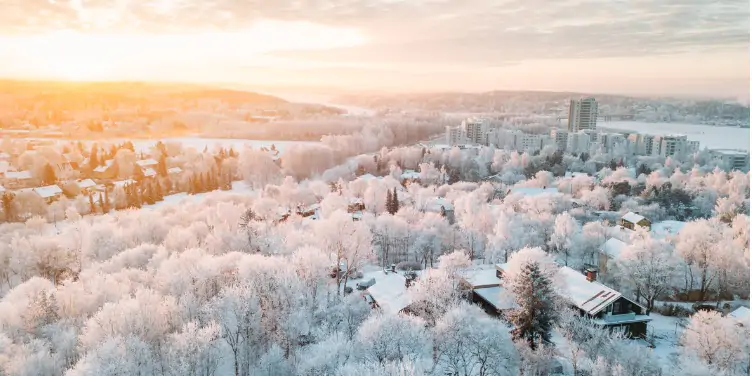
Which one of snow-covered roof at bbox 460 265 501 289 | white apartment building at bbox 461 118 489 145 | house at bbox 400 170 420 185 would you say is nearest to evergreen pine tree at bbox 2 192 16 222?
snow-covered roof at bbox 460 265 501 289

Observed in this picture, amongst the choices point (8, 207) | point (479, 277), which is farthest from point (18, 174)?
point (479, 277)

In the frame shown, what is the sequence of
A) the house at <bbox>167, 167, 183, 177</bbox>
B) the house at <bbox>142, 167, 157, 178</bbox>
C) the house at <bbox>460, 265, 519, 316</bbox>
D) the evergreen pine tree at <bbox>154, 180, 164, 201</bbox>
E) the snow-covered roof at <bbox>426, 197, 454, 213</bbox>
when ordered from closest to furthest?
the house at <bbox>460, 265, 519, 316</bbox>
the snow-covered roof at <bbox>426, 197, 454, 213</bbox>
the evergreen pine tree at <bbox>154, 180, 164, 201</bbox>
the house at <bbox>142, 167, 157, 178</bbox>
the house at <bbox>167, 167, 183, 177</bbox>

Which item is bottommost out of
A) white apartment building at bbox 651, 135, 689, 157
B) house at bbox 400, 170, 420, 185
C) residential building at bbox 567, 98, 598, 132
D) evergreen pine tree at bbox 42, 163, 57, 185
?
house at bbox 400, 170, 420, 185

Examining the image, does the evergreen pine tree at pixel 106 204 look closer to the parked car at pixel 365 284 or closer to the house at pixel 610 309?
the parked car at pixel 365 284

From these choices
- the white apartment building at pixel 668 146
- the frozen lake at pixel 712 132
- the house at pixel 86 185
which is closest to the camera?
the frozen lake at pixel 712 132

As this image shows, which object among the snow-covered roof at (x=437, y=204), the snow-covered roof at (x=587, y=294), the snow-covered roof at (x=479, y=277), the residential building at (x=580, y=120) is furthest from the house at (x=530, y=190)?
the snow-covered roof at (x=587, y=294)

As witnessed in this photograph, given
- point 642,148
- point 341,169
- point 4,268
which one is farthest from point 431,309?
point 642,148

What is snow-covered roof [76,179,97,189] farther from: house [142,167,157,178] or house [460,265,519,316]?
house [460,265,519,316]

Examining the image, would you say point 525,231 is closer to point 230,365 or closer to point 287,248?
point 287,248
